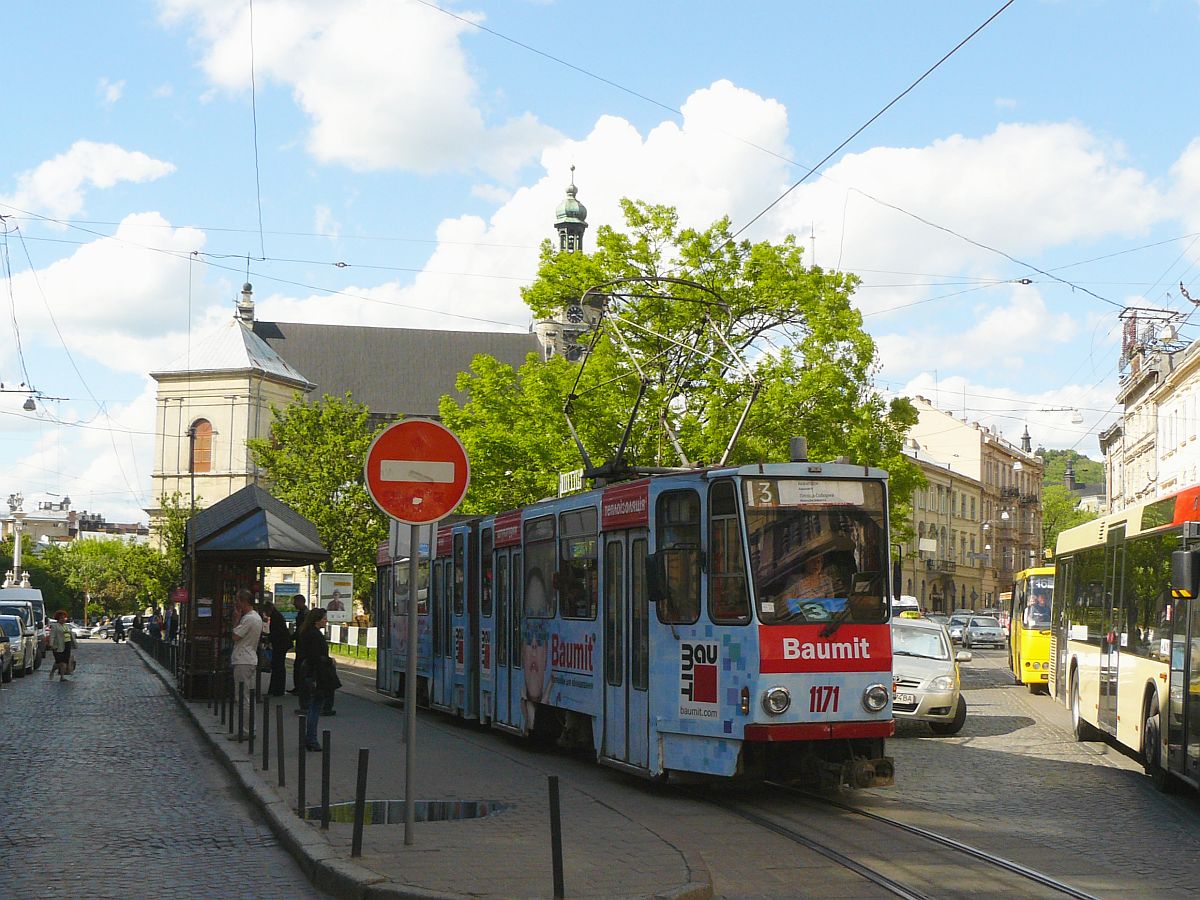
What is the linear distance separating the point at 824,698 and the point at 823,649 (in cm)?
40

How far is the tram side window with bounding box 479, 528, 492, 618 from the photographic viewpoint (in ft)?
64.8

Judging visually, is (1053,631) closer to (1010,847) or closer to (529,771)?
(529,771)

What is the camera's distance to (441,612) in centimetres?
2245

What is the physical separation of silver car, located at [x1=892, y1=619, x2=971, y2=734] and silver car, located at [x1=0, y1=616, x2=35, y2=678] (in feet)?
74.7

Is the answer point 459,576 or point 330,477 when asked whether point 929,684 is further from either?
point 330,477

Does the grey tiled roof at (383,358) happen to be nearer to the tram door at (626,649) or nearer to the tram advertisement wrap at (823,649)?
the tram door at (626,649)

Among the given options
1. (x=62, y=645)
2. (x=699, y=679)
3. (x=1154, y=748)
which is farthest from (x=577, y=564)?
(x=62, y=645)

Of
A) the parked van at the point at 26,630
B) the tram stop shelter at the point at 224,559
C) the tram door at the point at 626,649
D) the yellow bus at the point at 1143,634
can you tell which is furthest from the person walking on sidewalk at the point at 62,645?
the tram door at the point at 626,649

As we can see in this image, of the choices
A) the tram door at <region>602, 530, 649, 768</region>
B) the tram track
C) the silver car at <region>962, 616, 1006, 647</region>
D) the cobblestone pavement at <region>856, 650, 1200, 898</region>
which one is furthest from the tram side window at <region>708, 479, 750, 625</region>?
the silver car at <region>962, 616, 1006, 647</region>

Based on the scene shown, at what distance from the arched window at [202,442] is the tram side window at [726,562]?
87270 millimetres

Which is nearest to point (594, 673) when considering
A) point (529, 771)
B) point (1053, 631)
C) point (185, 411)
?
point (529, 771)

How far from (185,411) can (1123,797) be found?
8918 centimetres

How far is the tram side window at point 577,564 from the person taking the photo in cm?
1548

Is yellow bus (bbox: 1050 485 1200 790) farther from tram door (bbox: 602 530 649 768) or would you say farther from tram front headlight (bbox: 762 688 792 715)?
tram door (bbox: 602 530 649 768)
